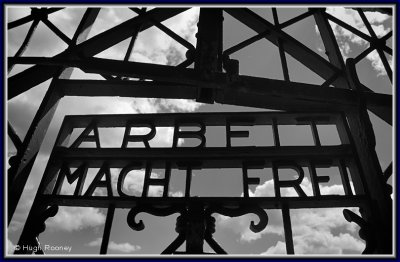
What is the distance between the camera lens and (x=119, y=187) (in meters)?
3.38

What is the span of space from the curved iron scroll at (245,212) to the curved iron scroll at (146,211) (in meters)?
0.36

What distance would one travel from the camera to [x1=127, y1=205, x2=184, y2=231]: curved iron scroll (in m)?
3.09

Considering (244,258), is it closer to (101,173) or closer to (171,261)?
(171,261)

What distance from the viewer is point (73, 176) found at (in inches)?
137

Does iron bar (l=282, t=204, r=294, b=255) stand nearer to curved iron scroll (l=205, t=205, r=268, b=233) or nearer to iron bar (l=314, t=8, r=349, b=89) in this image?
curved iron scroll (l=205, t=205, r=268, b=233)

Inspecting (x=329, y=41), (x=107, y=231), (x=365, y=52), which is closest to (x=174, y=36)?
(x=329, y=41)

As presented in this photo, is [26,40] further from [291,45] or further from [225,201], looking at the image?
[291,45]

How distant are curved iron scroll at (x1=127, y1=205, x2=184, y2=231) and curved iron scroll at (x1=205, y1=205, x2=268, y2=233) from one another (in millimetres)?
356

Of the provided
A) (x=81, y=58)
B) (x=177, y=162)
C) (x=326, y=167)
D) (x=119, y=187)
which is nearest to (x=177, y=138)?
(x=177, y=162)

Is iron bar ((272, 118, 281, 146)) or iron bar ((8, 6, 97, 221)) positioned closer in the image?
iron bar ((8, 6, 97, 221))

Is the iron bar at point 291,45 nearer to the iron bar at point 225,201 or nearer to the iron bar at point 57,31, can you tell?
the iron bar at point 225,201

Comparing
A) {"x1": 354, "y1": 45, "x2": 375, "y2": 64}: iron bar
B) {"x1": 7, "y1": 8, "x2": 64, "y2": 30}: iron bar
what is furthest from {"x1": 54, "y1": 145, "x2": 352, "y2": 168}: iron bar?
{"x1": 7, "y1": 8, "x2": 64, "y2": 30}: iron bar

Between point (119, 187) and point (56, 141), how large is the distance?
106 centimetres

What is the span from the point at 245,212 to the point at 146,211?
106cm
